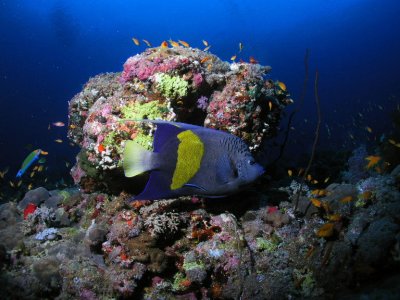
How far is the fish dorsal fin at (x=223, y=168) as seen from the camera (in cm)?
258

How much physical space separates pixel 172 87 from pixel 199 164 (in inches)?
92.5

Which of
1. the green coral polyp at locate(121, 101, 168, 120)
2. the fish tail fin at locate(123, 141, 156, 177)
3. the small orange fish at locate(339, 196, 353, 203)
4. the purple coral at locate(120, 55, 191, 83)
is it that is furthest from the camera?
the purple coral at locate(120, 55, 191, 83)

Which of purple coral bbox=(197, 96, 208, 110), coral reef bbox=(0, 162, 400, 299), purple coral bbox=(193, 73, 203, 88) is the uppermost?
purple coral bbox=(193, 73, 203, 88)

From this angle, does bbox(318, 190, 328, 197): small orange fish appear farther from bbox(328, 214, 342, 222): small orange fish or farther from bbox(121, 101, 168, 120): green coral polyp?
bbox(121, 101, 168, 120): green coral polyp

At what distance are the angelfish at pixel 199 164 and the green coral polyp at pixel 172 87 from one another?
205 cm

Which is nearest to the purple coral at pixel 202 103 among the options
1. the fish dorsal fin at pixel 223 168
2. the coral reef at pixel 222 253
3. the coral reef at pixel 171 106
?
the coral reef at pixel 171 106

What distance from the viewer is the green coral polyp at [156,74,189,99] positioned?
4535 mm

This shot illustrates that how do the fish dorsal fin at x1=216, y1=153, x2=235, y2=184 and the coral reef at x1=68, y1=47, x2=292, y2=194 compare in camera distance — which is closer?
the fish dorsal fin at x1=216, y1=153, x2=235, y2=184

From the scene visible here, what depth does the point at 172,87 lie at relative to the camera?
14.9ft

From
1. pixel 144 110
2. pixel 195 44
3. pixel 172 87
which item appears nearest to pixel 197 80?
pixel 172 87

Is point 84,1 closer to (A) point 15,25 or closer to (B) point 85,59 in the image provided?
(B) point 85,59

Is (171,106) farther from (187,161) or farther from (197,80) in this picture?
(187,161)

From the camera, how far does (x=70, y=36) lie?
8119 centimetres

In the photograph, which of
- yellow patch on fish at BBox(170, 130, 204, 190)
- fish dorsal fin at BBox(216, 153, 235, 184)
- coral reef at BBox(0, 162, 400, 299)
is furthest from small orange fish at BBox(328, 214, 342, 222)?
yellow patch on fish at BBox(170, 130, 204, 190)
